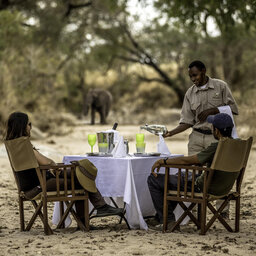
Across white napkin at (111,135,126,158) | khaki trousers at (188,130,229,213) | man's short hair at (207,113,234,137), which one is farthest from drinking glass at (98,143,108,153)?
man's short hair at (207,113,234,137)

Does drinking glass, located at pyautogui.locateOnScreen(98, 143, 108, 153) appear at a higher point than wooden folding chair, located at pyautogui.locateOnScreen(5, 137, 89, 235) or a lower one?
higher

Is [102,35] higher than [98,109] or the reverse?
higher

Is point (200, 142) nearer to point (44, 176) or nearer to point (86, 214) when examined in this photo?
point (86, 214)

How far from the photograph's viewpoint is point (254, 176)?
10.2m

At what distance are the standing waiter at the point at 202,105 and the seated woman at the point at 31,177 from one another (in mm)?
1109

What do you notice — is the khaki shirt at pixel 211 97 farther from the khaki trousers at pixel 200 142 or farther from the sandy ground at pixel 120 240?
the sandy ground at pixel 120 240

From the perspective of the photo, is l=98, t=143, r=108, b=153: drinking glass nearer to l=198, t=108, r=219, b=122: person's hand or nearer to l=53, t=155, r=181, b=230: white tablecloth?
l=53, t=155, r=181, b=230: white tablecloth

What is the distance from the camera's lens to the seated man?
5367mm

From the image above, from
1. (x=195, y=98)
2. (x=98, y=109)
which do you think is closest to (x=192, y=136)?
(x=195, y=98)

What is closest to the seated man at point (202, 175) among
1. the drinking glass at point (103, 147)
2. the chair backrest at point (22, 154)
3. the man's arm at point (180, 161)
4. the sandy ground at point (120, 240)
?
the man's arm at point (180, 161)

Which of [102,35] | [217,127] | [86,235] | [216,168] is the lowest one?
[86,235]

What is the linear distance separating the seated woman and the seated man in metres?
0.38

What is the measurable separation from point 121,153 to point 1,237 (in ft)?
4.50

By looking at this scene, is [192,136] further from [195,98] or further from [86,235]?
[86,235]
